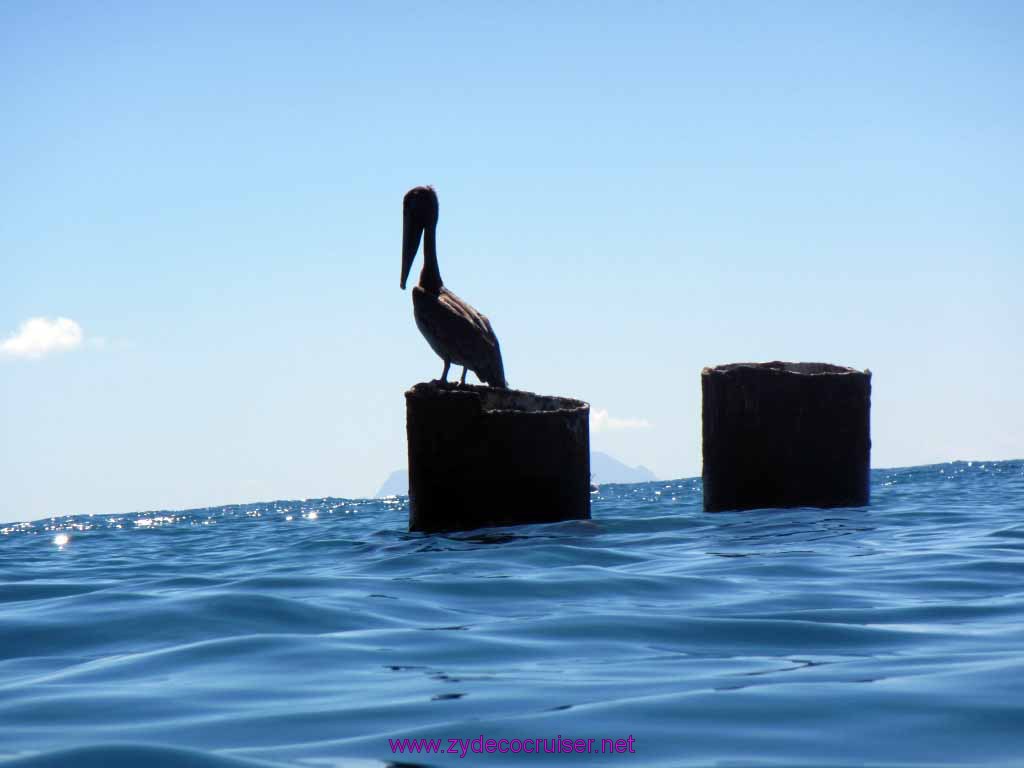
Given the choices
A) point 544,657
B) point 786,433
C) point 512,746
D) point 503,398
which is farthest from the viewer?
point 786,433

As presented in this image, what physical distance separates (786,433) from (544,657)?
6253 millimetres

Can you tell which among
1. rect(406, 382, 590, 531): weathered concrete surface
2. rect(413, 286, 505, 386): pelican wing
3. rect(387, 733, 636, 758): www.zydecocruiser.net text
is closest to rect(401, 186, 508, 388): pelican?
rect(413, 286, 505, 386): pelican wing

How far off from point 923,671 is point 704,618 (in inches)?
48.9

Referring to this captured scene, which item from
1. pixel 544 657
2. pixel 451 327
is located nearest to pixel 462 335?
pixel 451 327

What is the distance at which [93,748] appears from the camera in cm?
287

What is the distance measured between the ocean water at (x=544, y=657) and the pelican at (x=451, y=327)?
8.05ft

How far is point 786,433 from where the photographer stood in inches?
392

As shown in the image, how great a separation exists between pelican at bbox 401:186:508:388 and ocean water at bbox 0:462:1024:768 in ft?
8.05

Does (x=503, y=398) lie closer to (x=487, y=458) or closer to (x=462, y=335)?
(x=487, y=458)

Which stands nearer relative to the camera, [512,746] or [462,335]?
[512,746]

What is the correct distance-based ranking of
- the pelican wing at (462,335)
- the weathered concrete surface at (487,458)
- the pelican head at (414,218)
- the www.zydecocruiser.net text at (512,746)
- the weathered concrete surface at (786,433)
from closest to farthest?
the www.zydecocruiser.net text at (512,746)
the weathered concrete surface at (487,458)
the weathered concrete surface at (786,433)
the pelican wing at (462,335)
the pelican head at (414,218)

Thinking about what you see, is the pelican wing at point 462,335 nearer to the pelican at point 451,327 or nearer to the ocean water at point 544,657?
the pelican at point 451,327

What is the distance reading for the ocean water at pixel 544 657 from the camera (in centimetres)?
290

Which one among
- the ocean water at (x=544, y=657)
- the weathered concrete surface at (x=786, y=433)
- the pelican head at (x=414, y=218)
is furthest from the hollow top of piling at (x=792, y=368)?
the pelican head at (x=414, y=218)
